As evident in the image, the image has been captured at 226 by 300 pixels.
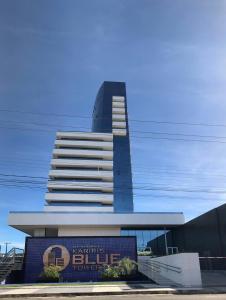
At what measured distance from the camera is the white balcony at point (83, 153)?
269 ft

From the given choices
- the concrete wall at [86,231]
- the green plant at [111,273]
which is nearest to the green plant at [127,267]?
the green plant at [111,273]

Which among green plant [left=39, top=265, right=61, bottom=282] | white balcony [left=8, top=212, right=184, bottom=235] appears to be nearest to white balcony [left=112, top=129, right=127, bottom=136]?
white balcony [left=8, top=212, right=184, bottom=235]

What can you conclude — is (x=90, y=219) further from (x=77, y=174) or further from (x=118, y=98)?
(x=118, y=98)

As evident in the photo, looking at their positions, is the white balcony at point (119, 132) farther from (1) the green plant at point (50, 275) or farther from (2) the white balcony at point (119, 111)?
(1) the green plant at point (50, 275)

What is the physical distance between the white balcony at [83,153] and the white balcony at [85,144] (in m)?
1.98

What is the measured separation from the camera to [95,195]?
3031 inches

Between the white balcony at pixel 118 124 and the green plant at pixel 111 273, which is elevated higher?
the white balcony at pixel 118 124

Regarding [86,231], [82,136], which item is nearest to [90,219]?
[86,231]

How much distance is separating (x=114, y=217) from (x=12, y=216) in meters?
13.4

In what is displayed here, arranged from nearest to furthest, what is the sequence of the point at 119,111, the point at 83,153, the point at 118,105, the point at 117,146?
the point at 83,153 → the point at 117,146 → the point at 119,111 → the point at 118,105

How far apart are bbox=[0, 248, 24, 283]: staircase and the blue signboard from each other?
1.88 meters

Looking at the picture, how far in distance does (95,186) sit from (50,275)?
51607 mm

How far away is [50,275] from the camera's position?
26.5 m

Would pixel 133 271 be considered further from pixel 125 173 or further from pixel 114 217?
pixel 125 173
